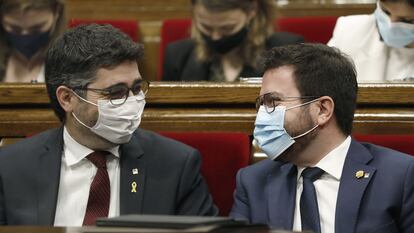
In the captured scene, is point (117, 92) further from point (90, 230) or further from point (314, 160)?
point (90, 230)

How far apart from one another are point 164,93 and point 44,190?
0.31m

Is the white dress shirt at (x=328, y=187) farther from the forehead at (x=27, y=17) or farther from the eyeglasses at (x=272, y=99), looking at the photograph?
the forehead at (x=27, y=17)

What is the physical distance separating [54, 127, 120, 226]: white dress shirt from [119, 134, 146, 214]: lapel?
0.02m

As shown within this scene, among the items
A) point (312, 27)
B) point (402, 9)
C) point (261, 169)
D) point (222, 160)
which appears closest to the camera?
point (261, 169)

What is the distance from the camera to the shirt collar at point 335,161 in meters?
1.47

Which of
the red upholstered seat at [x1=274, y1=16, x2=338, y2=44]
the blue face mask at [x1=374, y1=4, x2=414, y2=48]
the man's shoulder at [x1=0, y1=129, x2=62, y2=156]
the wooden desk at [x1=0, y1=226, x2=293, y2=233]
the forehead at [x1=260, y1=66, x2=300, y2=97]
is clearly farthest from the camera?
the red upholstered seat at [x1=274, y1=16, x2=338, y2=44]

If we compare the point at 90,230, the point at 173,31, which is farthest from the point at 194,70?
the point at 90,230

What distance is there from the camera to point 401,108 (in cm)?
167

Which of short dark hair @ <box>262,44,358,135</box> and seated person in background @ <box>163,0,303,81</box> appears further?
seated person in background @ <box>163,0,303,81</box>

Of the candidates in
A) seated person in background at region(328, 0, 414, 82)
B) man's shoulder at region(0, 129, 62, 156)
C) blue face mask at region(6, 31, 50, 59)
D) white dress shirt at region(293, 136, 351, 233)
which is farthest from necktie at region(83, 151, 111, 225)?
blue face mask at region(6, 31, 50, 59)

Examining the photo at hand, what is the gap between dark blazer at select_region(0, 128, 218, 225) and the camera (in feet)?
5.09

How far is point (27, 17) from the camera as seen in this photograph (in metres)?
2.38

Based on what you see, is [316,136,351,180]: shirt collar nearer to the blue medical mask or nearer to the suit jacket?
the blue medical mask

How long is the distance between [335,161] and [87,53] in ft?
1.55
